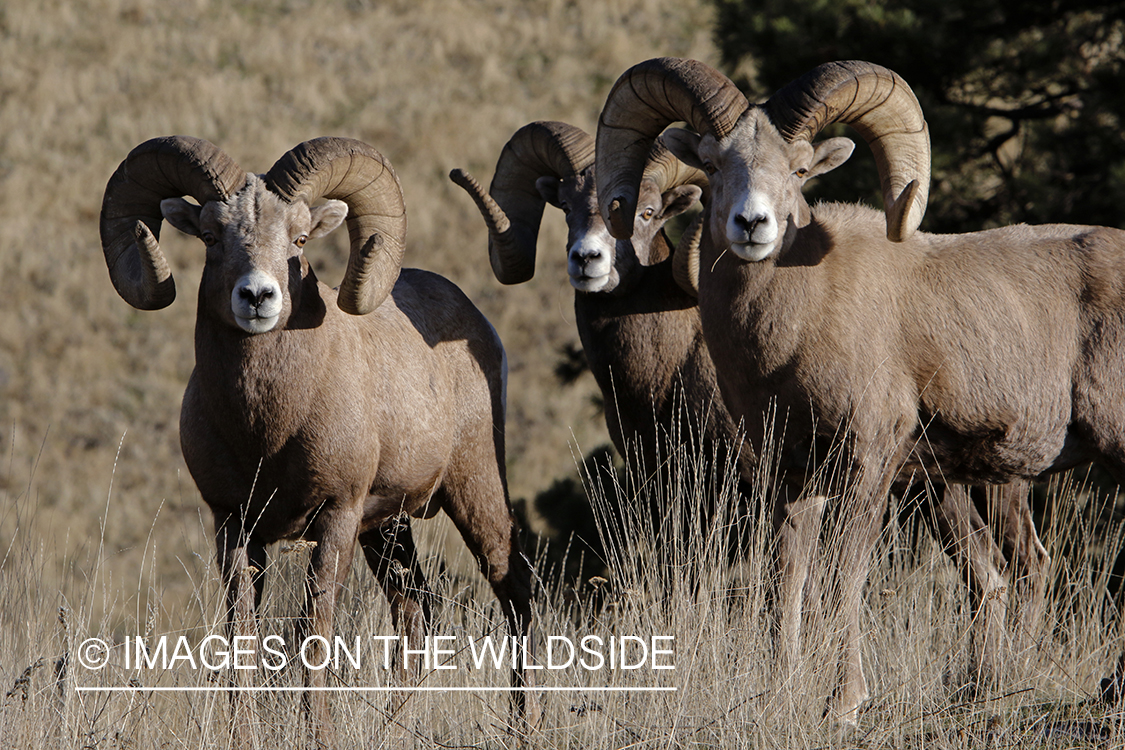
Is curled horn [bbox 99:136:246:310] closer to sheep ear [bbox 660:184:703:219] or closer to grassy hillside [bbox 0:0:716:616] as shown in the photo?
sheep ear [bbox 660:184:703:219]

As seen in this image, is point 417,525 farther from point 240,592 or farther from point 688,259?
point 240,592

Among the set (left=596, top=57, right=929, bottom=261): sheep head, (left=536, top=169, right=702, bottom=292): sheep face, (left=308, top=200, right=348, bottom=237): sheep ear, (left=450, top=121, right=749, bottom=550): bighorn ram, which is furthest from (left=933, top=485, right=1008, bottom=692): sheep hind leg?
(left=308, top=200, right=348, bottom=237): sheep ear

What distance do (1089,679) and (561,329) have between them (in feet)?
55.3

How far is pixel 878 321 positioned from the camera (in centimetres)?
552

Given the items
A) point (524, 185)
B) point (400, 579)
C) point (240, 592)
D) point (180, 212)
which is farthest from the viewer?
point (524, 185)

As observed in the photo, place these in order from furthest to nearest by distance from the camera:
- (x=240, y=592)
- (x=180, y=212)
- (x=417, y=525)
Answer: (x=417, y=525)
(x=180, y=212)
(x=240, y=592)

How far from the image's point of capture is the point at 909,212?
5.45 meters

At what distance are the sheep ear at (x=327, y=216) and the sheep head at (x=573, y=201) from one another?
1.07m

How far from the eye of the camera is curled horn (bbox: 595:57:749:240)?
219 inches

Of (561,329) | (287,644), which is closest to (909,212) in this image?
(287,644)

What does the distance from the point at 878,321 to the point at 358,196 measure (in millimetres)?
2831

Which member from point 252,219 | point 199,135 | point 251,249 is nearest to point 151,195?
point 252,219

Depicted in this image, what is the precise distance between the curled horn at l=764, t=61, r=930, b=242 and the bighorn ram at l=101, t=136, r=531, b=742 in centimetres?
219

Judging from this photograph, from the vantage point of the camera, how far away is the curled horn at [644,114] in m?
5.56
